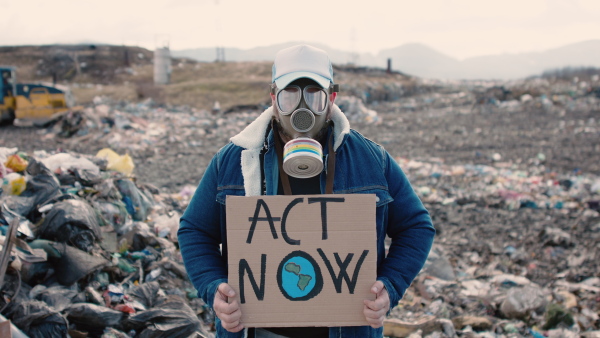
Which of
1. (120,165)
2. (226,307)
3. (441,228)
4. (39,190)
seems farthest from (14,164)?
(441,228)

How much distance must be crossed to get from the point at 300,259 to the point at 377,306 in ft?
0.97

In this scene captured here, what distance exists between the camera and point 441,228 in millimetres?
6477

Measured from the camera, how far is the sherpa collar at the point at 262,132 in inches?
69.1

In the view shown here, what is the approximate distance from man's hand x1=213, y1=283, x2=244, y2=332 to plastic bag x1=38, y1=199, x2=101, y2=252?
8.82 ft

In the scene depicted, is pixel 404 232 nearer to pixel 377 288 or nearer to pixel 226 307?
pixel 377 288

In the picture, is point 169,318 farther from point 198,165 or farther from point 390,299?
point 198,165

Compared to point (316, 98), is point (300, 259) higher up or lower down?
lower down

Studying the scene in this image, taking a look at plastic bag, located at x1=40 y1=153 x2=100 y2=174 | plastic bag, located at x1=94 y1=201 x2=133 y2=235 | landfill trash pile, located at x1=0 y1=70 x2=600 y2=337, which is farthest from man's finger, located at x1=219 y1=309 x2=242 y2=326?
plastic bag, located at x1=40 y1=153 x2=100 y2=174

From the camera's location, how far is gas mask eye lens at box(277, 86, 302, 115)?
68.6 inches

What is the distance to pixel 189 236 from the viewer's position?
1762 mm

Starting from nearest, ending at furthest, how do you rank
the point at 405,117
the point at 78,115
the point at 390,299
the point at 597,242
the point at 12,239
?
the point at 390,299 < the point at 12,239 < the point at 597,242 < the point at 78,115 < the point at 405,117

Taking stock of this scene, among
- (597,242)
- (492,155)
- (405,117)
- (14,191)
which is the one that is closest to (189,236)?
(14,191)

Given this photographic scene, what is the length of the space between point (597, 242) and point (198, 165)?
7.46 meters

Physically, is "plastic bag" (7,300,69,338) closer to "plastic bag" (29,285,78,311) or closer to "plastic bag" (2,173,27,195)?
"plastic bag" (29,285,78,311)
